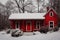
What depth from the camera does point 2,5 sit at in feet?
125

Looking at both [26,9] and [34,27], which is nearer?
[34,27]

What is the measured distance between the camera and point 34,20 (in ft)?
83.4

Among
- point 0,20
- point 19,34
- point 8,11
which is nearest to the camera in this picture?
point 19,34

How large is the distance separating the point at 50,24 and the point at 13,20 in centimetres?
580

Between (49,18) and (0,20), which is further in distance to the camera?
(0,20)

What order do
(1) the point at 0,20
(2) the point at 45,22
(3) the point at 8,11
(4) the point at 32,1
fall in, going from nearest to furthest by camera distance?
(2) the point at 45,22, (1) the point at 0,20, (3) the point at 8,11, (4) the point at 32,1

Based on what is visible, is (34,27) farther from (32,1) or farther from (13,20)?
(32,1)

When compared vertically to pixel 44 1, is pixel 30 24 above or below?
below

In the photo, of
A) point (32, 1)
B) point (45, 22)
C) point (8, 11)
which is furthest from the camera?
point (32, 1)

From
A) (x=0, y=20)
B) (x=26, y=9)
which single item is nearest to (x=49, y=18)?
(x=0, y=20)

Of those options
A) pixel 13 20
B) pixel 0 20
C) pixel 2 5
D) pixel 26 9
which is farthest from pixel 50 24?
pixel 2 5

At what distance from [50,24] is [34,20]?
→ 255 centimetres

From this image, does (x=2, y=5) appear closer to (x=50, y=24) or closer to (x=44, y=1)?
(x=44, y=1)

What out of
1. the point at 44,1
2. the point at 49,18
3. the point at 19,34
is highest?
the point at 44,1
